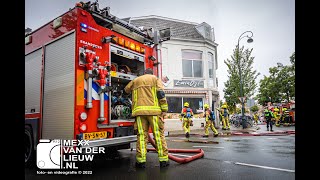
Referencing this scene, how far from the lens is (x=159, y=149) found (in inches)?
159

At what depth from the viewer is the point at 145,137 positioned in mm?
4133

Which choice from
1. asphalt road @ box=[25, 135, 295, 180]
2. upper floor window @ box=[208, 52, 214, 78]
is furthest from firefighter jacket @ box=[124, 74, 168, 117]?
upper floor window @ box=[208, 52, 214, 78]

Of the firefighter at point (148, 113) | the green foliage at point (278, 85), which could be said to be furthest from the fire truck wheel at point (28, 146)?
the green foliage at point (278, 85)

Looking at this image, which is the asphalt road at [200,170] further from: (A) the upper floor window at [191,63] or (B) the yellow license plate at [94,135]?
(A) the upper floor window at [191,63]

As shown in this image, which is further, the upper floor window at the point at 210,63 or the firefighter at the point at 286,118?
the upper floor window at the point at 210,63

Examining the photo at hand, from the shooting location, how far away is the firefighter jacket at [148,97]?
13.4 feet

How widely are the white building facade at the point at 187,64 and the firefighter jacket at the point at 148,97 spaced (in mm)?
12563

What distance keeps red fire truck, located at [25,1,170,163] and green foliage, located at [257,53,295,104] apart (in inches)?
965

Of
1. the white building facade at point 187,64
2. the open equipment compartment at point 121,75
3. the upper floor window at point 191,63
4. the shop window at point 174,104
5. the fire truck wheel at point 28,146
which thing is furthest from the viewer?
the upper floor window at point 191,63
